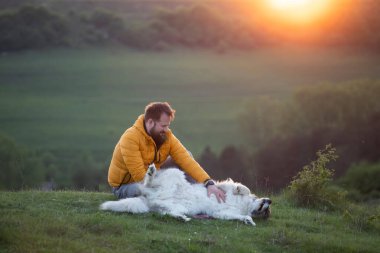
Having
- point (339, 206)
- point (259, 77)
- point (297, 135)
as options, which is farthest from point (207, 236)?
point (259, 77)

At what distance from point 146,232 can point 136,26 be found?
79050 millimetres

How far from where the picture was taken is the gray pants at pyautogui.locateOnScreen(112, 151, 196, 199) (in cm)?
762

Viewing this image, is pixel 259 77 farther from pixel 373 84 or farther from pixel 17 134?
pixel 17 134

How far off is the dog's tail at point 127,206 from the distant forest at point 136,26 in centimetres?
6118

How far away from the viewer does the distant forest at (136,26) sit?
73.4 meters

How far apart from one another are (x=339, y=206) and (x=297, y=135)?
4451 centimetres

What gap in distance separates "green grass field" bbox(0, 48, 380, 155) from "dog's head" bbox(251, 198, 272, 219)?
56743mm

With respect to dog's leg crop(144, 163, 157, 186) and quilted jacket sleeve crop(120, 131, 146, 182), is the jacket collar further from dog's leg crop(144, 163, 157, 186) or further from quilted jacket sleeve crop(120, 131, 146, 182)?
dog's leg crop(144, 163, 157, 186)

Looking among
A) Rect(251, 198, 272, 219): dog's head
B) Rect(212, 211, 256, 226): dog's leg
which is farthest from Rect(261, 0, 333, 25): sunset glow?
Rect(212, 211, 256, 226): dog's leg

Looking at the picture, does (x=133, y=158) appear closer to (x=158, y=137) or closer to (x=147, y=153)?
(x=147, y=153)

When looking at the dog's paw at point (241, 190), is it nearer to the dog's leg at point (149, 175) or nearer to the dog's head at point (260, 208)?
the dog's head at point (260, 208)

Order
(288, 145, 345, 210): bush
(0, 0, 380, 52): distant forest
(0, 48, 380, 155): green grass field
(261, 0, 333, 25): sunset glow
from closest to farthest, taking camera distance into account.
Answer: (288, 145, 345, 210): bush → (261, 0, 333, 25): sunset glow → (0, 48, 380, 155): green grass field → (0, 0, 380, 52): distant forest

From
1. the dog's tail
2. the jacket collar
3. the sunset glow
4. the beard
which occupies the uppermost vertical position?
the sunset glow

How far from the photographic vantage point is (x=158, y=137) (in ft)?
25.9
